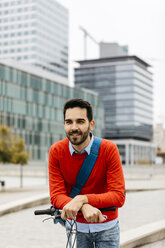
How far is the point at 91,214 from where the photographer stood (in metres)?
2.38

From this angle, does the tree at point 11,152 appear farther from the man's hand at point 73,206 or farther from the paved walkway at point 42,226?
the man's hand at point 73,206

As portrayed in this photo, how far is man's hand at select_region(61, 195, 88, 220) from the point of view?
94.2 inches

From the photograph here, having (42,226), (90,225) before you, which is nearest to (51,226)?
(42,226)

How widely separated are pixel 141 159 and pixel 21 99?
215 ft

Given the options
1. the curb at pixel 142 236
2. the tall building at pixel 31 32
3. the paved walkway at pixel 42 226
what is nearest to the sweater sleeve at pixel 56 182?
the curb at pixel 142 236

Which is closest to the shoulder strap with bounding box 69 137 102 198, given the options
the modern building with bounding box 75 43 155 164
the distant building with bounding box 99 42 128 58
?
the modern building with bounding box 75 43 155 164

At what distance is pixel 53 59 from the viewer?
400ft

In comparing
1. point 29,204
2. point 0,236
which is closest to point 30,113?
point 29,204

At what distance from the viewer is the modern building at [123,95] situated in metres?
119

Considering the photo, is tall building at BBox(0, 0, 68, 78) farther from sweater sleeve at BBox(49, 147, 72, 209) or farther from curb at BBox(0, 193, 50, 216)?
sweater sleeve at BBox(49, 147, 72, 209)

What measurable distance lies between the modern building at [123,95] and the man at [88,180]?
369ft

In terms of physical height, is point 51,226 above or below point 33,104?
below

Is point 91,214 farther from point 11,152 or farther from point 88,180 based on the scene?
point 11,152

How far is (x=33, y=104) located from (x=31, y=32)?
5331cm
